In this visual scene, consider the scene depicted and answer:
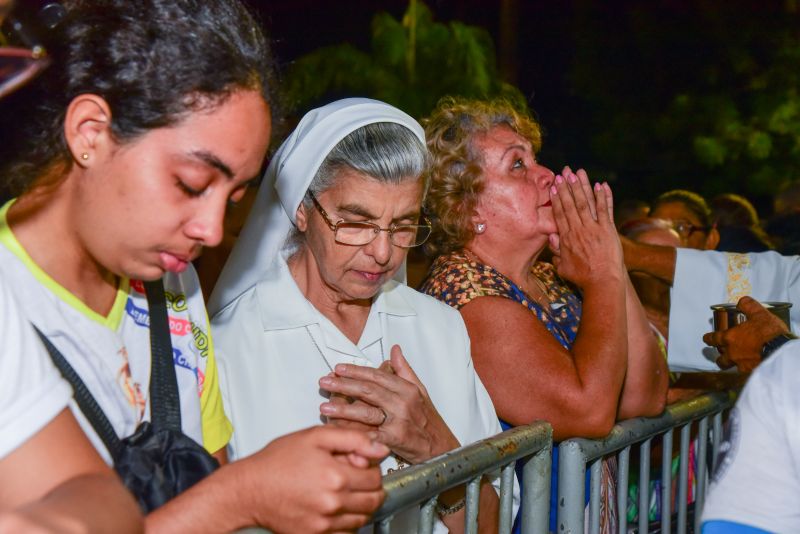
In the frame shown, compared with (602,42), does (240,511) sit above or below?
below

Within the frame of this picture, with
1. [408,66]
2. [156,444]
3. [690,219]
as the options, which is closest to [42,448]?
[156,444]

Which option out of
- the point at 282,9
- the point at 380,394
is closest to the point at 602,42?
the point at 282,9

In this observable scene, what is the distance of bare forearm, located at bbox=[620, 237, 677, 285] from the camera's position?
178 inches

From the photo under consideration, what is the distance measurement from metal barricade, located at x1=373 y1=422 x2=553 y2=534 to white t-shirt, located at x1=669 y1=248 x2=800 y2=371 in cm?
180

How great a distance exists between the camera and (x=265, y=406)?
2.73 metres

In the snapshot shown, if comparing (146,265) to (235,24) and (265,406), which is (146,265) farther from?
(265,406)

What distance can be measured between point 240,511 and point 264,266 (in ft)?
4.39

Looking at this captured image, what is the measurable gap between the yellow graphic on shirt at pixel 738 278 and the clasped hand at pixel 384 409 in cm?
229

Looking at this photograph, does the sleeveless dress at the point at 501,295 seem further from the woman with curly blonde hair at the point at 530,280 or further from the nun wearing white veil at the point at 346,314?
the nun wearing white veil at the point at 346,314

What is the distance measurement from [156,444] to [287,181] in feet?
4.09

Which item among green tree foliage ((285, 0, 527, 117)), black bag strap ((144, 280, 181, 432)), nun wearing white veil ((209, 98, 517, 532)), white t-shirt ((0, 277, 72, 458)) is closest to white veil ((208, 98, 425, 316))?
nun wearing white veil ((209, 98, 517, 532))

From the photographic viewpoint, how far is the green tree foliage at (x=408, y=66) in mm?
17188

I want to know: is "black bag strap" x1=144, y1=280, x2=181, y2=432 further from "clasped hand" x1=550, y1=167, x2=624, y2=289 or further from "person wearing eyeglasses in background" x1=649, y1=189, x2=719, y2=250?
"person wearing eyeglasses in background" x1=649, y1=189, x2=719, y2=250

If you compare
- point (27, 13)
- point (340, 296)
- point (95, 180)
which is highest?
point (27, 13)
